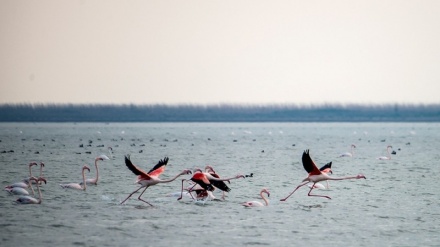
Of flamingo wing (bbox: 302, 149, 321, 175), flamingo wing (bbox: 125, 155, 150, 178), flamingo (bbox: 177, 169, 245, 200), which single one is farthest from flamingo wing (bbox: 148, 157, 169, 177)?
flamingo wing (bbox: 302, 149, 321, 175)

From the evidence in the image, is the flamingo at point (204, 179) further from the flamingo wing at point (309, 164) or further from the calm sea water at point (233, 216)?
the flamingo wing at point (309, 164)

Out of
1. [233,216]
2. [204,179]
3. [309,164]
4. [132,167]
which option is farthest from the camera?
[309,164]

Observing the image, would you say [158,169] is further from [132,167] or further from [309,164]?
[309,164]

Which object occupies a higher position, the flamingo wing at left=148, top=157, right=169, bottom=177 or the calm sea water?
the flamingo wing at left=148, top=157, right=169, bottom=177

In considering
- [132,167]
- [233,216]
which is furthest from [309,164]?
[132,167]

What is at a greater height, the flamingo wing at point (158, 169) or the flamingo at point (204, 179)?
the flamingo wing at point (158, 169)

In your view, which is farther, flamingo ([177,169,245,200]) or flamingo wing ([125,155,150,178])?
flamingo ([177,169,245,200])

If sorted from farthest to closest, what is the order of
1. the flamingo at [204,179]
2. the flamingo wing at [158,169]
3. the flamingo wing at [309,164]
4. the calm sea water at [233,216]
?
the flamingo wing at [158,169], the flamingo at [204,179], the flamingo wing at [309,164], the calm sea water at [233,216]

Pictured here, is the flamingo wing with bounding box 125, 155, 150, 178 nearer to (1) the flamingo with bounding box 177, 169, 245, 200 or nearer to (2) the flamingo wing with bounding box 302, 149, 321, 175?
(1) the flamingo with bounding box 177, 169, 245, 200

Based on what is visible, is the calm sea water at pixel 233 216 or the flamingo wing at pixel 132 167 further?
the flamingo wing at pixel 132 167

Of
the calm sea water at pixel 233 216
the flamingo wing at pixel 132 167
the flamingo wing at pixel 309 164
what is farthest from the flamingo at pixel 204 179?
the flamingo wing at pixel 309 164

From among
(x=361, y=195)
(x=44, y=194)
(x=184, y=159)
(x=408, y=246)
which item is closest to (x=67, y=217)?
(x=44, y=194)

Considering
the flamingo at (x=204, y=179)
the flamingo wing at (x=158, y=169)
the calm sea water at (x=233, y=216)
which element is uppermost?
the flamingo wing at (x=158, y=169)

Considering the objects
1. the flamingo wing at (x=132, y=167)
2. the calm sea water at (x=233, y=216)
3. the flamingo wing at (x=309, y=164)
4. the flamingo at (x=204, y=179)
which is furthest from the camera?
the flamingo at (x=204, y=179)
